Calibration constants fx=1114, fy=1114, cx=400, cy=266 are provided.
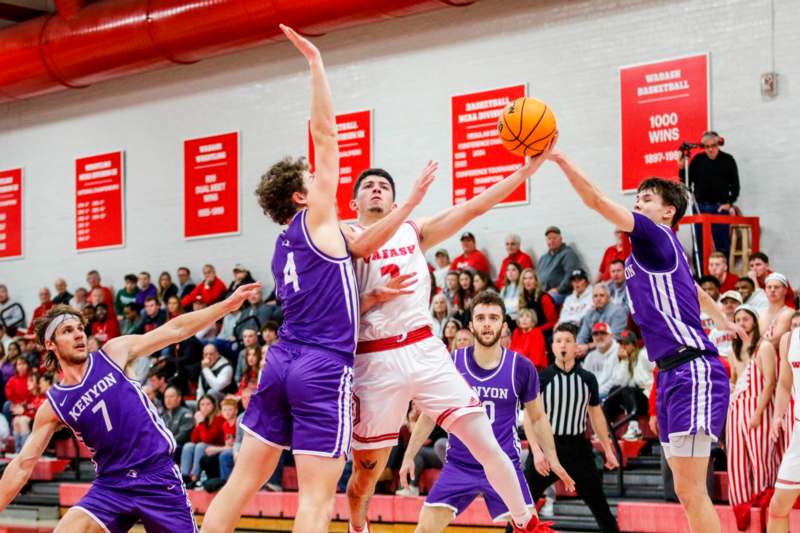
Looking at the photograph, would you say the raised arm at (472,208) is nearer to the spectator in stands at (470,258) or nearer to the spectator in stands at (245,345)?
the spectator in stands at (245,345)

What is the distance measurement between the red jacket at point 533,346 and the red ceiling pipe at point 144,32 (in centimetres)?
534

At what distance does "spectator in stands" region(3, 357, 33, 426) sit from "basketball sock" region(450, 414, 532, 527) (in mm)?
12784

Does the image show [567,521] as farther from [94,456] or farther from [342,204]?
[342,204]

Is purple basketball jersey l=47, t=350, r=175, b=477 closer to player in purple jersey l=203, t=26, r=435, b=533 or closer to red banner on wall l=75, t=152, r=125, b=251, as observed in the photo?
player in purple jersey l=203, t=26, r=435, b=533

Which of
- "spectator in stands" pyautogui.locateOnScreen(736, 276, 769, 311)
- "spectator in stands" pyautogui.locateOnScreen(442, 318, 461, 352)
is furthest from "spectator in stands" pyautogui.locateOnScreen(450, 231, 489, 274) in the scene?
"spectator in stands" pyautogui.locateOnScreen(736, 276, 769, 311)

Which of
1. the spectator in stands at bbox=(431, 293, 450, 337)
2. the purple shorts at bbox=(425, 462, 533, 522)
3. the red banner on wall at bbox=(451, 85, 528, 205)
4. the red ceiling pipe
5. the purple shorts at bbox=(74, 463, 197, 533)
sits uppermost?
the red ceiling pipe

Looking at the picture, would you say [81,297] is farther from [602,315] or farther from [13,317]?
[602,315]

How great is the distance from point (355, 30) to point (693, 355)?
12234 mm

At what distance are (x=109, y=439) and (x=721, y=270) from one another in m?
8.14

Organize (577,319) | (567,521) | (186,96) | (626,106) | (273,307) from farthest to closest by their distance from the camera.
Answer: (186,96) → (273,307) → (626,106) → (577,319) → (567,521)

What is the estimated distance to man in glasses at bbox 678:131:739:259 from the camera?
44.0 ft

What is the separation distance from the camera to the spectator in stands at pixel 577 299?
1378 cm

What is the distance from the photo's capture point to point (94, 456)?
6477 mm

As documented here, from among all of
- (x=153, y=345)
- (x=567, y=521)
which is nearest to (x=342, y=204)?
(x=567, y=521)
